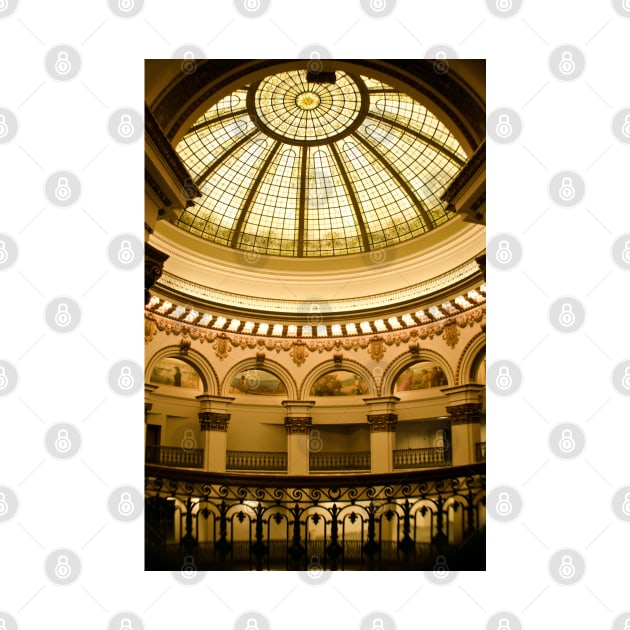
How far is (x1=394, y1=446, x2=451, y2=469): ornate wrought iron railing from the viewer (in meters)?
26.4

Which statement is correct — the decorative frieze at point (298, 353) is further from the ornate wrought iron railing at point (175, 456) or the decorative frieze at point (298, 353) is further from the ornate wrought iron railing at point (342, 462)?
the ornate wrought iron railing at point (175, 456)

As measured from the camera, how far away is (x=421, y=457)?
2727 cm

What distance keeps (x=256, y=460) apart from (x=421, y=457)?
25.1 feet

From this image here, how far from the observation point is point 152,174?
39.6 ft

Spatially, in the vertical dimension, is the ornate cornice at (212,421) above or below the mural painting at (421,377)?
below

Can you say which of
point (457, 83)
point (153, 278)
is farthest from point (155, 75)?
point (457, 83)

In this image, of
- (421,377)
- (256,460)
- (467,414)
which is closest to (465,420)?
(467,414)

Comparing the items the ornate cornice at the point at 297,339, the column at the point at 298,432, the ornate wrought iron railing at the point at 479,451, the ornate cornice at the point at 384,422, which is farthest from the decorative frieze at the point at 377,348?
the ornate wrought iron railing at the point at 479,451

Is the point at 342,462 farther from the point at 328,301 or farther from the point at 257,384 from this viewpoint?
the point at 328,301

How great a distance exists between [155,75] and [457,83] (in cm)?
640

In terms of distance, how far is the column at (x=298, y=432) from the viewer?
2762 cm

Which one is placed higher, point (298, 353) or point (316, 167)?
point (316, 167)

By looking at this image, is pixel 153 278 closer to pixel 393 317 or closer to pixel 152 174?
pixel 152 174

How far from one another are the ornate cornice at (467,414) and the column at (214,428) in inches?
405
